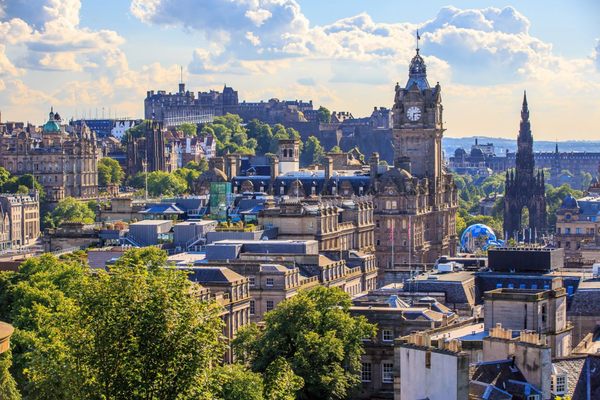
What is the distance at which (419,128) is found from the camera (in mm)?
179000

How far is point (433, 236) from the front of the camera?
572 feet

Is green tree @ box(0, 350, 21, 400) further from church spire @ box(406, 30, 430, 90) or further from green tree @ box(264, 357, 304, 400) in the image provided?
church spire @ box(406, 30, 430, 90)

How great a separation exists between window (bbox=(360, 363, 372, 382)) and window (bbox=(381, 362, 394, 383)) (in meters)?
0.71

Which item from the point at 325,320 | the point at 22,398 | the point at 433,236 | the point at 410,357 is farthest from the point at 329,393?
the point at 433,236

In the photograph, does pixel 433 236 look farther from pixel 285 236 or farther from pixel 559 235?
pixel 285 236

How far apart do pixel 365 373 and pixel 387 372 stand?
1.18 m

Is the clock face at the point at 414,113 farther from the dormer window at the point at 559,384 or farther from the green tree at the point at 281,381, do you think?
the dormer window at the point at 559,384

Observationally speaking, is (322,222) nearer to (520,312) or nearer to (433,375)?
(520,312)

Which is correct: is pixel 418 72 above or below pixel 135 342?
above

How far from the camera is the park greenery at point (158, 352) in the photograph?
2271 inches

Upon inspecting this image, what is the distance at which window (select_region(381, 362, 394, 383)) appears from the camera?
271ft

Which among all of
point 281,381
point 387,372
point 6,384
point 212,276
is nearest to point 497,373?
point 281,381

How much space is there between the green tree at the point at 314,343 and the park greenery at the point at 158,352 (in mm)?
65

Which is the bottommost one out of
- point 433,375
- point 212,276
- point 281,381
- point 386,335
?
point 281,381
